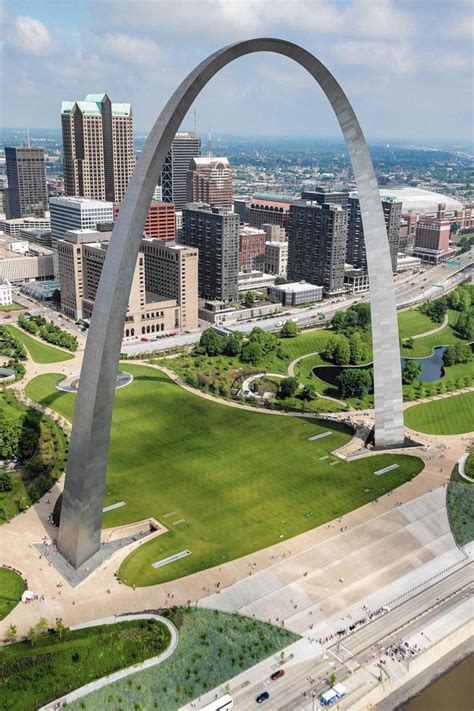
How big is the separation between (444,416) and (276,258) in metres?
78.3

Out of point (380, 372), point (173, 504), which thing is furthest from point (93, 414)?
point (380, 372)

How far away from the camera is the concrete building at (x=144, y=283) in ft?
307

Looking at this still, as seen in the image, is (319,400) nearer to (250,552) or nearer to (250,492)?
(250,492)

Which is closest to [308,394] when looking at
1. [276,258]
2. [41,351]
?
[41,351]

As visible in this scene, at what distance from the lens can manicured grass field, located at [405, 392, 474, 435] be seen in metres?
60.5

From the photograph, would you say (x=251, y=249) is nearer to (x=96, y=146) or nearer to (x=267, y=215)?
(x=267, y=215)

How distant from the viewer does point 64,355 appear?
267 feet

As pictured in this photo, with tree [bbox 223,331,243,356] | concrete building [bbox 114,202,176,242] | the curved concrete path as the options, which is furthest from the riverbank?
concrete building [bbox 114,202,176,242]

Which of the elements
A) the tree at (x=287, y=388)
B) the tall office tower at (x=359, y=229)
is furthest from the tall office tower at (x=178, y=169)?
the tree at (x=287, y=388)

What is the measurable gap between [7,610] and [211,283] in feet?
269

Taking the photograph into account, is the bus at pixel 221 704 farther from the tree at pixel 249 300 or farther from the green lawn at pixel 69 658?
the tree at pixel 249 300

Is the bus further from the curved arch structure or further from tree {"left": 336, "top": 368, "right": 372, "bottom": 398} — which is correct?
tree {"left": 336, "top": 368, "right": 372, "bottom": 398}

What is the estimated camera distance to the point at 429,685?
31.9 meters

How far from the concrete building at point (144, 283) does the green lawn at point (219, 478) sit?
30.4 metres
